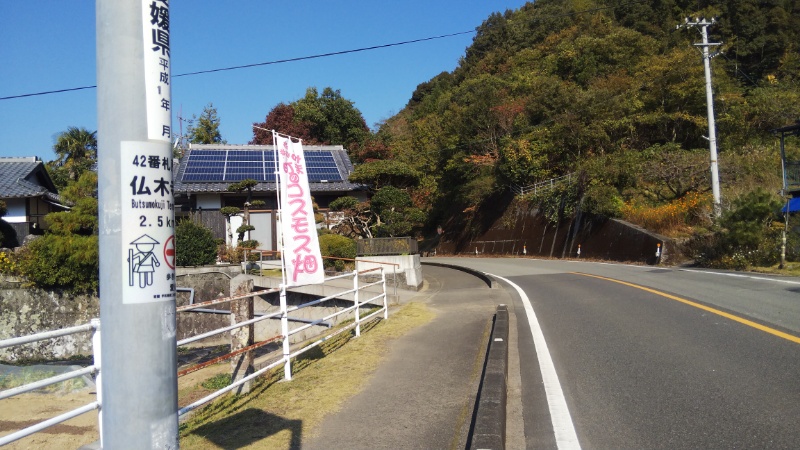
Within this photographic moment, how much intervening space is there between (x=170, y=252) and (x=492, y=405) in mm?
3578

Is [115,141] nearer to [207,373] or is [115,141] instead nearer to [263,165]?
[207,373]

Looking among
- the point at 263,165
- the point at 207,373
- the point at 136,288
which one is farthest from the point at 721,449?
the point at 263,165

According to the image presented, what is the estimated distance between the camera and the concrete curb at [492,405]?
14.8 ft

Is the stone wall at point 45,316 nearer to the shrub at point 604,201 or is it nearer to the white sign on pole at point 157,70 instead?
the white sign on pole at point 157,70

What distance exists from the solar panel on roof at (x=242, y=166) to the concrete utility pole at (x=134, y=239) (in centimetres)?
2458

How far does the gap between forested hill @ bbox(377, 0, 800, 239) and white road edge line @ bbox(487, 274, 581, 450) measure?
71.7 ft

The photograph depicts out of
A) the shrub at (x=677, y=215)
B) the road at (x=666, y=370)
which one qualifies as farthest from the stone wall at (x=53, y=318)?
the shrub at (x=677, y=215)

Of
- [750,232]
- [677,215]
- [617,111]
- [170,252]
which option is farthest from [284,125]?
[170,252]

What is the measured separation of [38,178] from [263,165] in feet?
38.2

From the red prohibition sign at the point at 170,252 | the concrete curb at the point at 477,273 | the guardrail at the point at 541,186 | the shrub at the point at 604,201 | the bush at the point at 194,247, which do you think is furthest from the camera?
the guardrail at the point at 541,186

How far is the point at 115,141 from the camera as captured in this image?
2.72 m

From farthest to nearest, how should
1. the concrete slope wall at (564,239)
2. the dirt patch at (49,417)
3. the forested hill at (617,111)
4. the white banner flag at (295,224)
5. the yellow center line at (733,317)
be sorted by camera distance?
the forested hill at (617,111)
the concrete slope wall at (564,239)
the white banner flag at (295,224)
the yellow center line at (733,317)
the dirt patch at (49,417)

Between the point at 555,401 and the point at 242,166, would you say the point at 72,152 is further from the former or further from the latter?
the point at 555,401

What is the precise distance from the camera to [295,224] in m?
9.62
